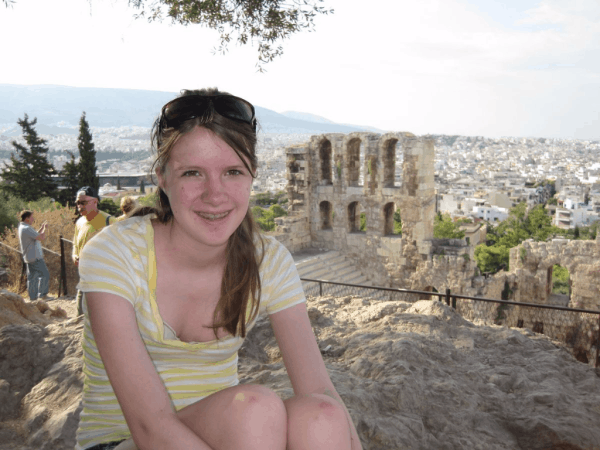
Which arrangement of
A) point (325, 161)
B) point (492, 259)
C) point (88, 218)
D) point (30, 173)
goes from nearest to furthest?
point (88, 218) → point (325, 161) → point (30, 173) → point (492, 259)

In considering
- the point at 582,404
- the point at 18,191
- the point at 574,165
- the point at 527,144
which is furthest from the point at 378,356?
the point at 527,144

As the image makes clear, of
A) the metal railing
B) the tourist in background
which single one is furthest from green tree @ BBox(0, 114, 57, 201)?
the tourist in background

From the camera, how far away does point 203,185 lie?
1.53 m

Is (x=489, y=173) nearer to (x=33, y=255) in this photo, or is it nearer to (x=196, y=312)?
(x=33, y=255)

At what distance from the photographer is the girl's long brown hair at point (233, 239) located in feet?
4.97

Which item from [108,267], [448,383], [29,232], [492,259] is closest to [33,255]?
[29,232]

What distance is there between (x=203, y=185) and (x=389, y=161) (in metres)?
17.0

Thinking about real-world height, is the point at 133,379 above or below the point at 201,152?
below

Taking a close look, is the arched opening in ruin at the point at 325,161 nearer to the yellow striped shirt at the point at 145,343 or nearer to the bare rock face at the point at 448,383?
the bare rock face at the point at 448,383

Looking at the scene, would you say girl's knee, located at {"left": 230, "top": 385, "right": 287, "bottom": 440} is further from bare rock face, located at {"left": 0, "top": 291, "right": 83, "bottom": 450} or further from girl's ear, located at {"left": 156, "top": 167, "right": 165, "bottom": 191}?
bare rock face, located at {"left": 0, "top": 291, "right": 83, "bottom": 450}

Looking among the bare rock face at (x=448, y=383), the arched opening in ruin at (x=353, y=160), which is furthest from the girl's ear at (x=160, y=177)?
the arched opening in ruin at (x=353, y=160)

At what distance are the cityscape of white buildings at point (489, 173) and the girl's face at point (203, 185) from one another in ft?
0.74

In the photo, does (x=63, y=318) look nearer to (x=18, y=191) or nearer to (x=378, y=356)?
(x=378, y=356)

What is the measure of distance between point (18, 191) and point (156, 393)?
31.6m
